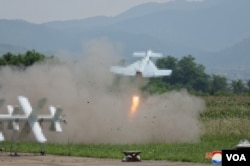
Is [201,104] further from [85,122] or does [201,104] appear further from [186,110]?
[85,122]

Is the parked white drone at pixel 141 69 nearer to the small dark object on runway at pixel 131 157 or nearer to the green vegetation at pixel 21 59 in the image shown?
the green vegetation at pixel 21 59

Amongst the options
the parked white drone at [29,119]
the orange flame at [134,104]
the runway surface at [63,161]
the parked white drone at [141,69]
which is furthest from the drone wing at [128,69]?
the runway surface at [63,161]

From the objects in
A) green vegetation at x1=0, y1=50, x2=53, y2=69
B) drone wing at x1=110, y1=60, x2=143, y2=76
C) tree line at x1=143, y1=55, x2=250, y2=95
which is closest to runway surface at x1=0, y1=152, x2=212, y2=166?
drone wing at x1=110, y1=60, x2=143, y2=76

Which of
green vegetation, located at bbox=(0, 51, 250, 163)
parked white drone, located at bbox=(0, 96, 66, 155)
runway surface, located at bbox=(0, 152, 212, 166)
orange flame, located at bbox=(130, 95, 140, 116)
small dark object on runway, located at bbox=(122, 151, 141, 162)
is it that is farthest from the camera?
orange flame, located at bbox=(130, 95, 140, 116)

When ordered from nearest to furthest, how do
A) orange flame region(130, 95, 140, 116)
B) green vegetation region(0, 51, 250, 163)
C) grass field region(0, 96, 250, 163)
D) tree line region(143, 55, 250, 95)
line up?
grass field region(0, 96, 250, 163)
green vegetation region(0, 51, 250, 163)
orange flame region(130, 95, 140, 116)
tree line region(143, 55, 250, 95)

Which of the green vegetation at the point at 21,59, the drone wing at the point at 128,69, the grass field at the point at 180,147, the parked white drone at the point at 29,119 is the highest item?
the green vegetation at the point at 21,59

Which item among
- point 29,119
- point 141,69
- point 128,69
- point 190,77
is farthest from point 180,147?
point 190,77

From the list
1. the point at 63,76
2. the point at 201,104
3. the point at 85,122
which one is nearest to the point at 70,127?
the point at 85,122

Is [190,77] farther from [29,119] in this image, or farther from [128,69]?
[29,119]

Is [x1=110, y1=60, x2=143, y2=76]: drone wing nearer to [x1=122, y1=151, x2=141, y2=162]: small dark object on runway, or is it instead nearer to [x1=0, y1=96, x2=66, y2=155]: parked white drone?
[x1=0, y1=96, x2=66, y2=155]: parked white drone

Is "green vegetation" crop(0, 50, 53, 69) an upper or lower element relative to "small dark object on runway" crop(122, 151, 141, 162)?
upper

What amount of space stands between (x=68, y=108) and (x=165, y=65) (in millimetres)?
110574

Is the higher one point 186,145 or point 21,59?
point 21,59

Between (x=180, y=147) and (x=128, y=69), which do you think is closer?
(x=180, y=147)
